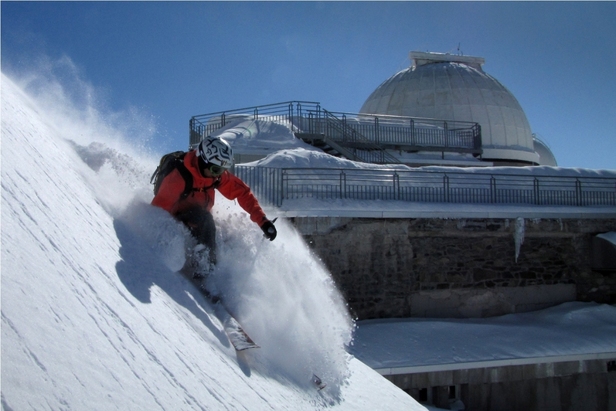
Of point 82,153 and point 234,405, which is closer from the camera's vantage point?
point 234,405

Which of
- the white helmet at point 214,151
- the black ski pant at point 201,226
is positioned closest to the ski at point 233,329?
the black ski pant at point 201,226

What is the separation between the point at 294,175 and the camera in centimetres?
1280

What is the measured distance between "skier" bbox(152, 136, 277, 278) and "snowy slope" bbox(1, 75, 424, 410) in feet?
0.58

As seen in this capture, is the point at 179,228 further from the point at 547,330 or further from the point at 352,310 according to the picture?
the point at 547,330

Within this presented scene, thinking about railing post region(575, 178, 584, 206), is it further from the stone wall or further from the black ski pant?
the black ski pant

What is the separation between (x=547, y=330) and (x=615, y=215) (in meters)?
4.37

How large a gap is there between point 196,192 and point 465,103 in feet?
81.4

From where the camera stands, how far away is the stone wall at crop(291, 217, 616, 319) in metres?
12.0

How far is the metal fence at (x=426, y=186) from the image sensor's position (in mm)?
12500

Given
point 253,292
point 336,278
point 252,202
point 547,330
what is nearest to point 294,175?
point 336,278

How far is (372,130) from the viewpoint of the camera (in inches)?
925

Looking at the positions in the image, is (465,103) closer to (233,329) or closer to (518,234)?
(518,234)

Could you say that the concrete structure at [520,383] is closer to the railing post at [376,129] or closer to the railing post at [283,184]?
the railing post at [283,184]

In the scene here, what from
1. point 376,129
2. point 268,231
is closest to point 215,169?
point 268,231
